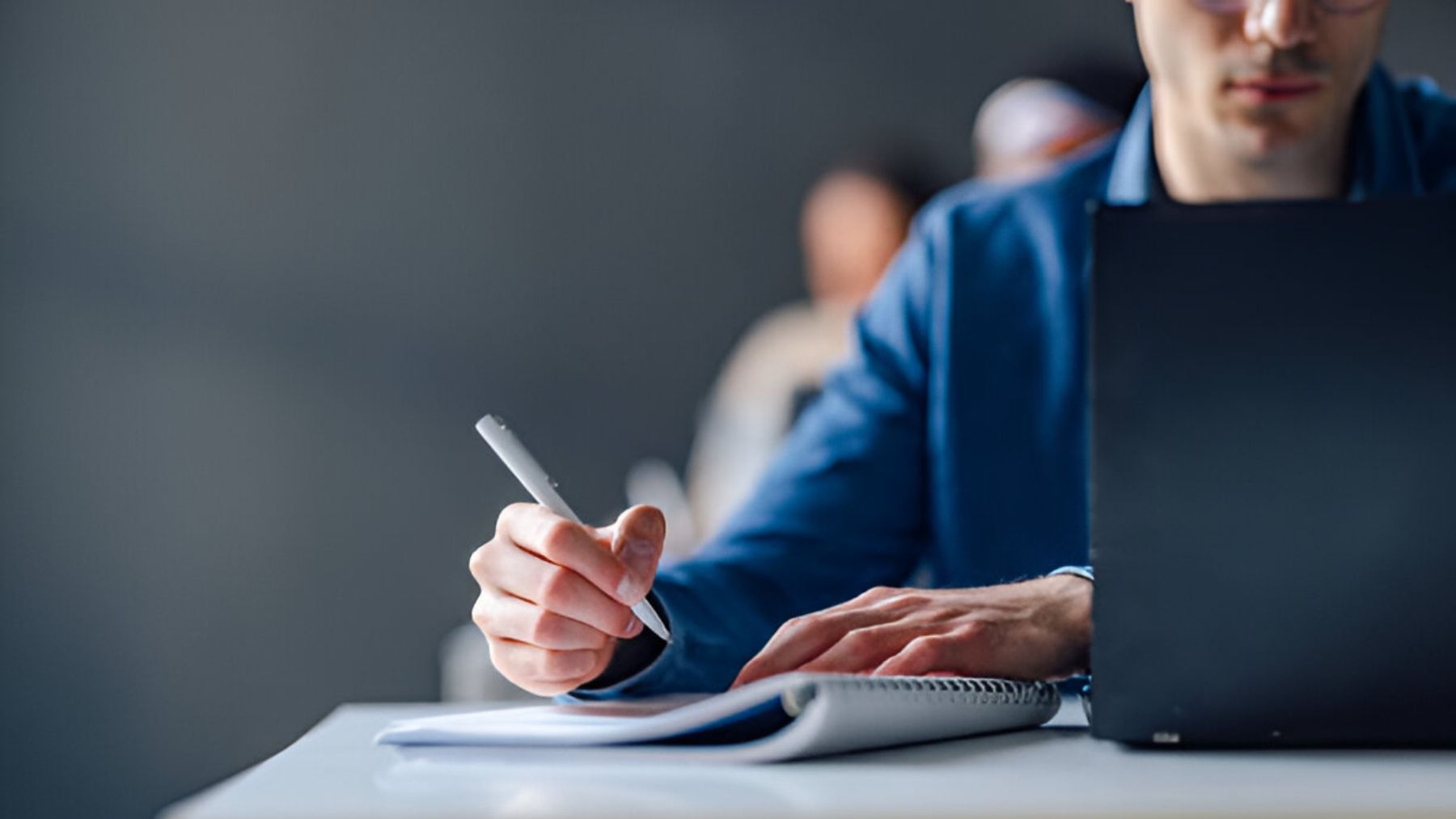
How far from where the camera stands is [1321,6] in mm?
1190

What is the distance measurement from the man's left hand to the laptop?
141mm

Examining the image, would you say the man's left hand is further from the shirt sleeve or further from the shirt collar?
the shirt collar

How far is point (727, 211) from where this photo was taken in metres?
3.73

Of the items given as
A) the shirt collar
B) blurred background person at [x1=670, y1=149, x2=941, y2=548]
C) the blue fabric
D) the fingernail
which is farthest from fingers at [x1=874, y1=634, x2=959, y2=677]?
blurred background person at [x1=670, y1=149, x2=941, y2=548]

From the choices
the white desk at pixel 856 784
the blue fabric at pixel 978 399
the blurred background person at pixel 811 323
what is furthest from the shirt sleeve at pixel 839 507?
the blurred background person at pixel 811 323

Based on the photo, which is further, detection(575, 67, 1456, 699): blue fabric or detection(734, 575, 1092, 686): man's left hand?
detection(575, 67, 1456, 699): blue fabric

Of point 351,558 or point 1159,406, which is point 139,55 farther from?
point 1159,406

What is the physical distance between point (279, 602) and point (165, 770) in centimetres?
45

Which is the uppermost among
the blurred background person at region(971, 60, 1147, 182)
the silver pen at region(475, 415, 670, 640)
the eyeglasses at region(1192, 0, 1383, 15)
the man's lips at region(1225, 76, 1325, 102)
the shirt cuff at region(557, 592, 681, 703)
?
the blurred background person at region(971, 60, 1147, 182)

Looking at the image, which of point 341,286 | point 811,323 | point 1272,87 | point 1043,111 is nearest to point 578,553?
point 1272,87

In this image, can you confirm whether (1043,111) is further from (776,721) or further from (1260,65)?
(776,721)

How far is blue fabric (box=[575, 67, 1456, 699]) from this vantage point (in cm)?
133

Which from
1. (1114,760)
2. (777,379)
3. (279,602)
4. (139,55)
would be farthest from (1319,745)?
(139,55)

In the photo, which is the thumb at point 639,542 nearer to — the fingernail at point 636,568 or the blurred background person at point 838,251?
the fingernail at point 636,568
